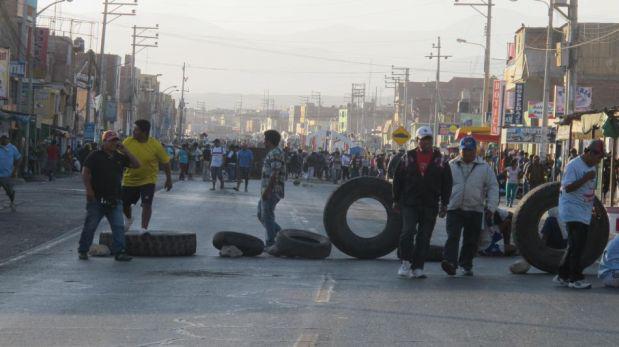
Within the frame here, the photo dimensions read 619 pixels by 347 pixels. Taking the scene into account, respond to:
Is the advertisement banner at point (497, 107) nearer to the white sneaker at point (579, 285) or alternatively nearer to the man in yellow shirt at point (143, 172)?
the man in yellow shirt at point (143, 172)

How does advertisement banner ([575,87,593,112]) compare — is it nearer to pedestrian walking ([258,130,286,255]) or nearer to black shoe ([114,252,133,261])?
pedestrian walking ([258,130,286,255])

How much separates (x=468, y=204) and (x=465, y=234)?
1.21ft

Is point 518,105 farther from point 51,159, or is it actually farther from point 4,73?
point 4,73

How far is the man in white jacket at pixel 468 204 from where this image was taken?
1389cm

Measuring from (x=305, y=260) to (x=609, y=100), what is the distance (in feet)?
192

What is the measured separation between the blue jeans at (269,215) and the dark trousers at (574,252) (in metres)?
4.92

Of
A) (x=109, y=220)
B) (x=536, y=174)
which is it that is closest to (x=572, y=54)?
(x=536, y=174)

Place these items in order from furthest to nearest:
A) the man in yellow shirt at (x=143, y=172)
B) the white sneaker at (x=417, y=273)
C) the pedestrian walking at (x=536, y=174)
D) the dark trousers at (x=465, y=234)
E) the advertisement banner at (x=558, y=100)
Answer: the advertisement banner at (x=558, y=100) → the pedestrian walking at (x=536, y=174) → the man in yellow shirt at (x=143, y=172) → the dark trousers at (x=465, y=234) → the white sneaker at (x=417, y=273)

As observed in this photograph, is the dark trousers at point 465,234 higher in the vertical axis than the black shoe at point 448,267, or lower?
higher

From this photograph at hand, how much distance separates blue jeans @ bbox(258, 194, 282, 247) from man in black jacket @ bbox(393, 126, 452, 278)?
10.3 ft

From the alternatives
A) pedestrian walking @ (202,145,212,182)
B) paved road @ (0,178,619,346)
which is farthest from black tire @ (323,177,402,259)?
pedestrian walking @ (202,145,212,182)

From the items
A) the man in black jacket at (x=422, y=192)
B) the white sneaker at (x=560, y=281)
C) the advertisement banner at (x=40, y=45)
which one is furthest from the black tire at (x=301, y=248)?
the advertisement banner at (x=40, y=45)

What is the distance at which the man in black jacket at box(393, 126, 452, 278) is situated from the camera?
44.7ft

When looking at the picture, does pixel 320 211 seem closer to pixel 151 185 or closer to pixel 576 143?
pixel 151 185
